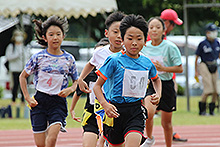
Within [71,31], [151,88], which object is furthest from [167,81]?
[71,31]

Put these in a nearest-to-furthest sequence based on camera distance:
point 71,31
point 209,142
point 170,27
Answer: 1. point 170,27
2. point 209,142
3. point 71,31

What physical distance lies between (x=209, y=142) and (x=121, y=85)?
4675 millimetres

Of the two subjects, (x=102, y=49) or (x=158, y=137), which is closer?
(x=102, y=49)

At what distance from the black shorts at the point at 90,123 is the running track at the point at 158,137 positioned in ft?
9.64

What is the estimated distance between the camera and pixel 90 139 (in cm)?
612

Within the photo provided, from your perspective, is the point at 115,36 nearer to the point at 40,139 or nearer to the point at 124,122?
the point at 124,122

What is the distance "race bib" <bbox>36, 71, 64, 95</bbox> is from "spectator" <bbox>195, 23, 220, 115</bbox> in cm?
817

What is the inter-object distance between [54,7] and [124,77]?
909 cm

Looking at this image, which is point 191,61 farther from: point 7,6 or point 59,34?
point 59,34

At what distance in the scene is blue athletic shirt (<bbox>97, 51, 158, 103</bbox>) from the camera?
5.36 metres

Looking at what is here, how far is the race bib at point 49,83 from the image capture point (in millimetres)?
6738

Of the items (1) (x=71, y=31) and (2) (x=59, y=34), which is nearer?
(2) (x=59, y=34)

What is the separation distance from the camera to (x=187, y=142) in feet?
31.7

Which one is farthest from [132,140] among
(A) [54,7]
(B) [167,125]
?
(A) [54,7]
